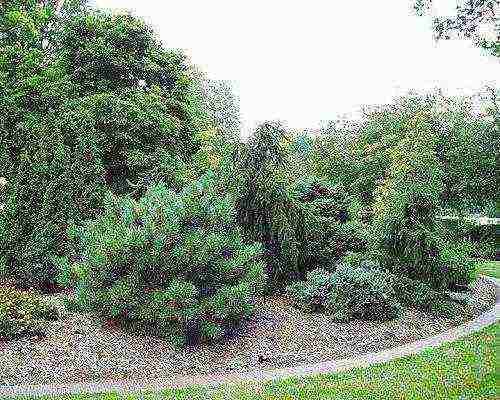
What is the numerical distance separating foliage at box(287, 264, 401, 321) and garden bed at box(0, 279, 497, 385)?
190mm

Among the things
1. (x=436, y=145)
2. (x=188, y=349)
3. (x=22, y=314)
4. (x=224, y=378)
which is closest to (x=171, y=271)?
(x=188, y=349)

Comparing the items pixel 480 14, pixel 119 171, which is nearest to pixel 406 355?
pixel 480 14

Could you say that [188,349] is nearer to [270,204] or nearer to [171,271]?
[171,271]

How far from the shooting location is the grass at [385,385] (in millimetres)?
5902

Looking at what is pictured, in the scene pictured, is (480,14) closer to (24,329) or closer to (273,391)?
(273,391)

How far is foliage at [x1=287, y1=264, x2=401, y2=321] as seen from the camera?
9.20 metres

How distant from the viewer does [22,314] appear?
790cm

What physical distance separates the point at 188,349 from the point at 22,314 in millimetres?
2310

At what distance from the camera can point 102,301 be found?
8.02 meters

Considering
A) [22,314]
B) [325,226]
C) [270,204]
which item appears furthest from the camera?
[325,226]

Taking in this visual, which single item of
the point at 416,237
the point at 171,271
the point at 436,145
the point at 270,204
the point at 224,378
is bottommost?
the point at 224,378

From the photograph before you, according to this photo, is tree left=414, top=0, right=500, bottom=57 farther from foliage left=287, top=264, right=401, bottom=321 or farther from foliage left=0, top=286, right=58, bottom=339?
foliage left=0, top=286, right=58, bottom=339

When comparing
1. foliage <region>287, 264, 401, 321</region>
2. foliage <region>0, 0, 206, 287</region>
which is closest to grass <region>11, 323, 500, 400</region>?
foliage <region>287, 264, 401, 321</region>

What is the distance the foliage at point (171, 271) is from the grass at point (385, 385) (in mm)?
1543
